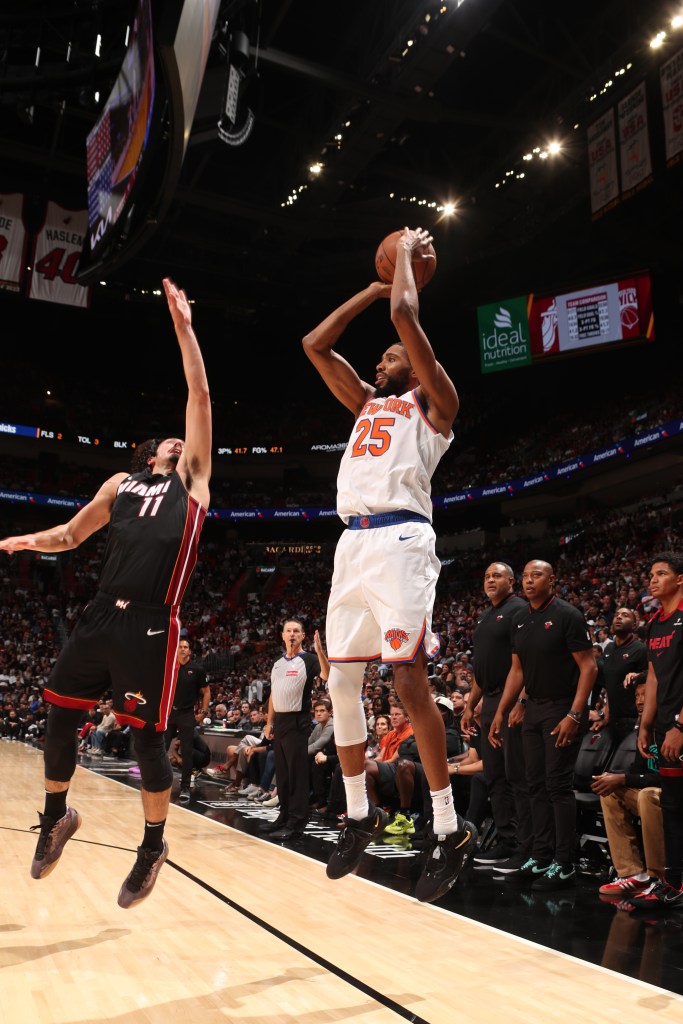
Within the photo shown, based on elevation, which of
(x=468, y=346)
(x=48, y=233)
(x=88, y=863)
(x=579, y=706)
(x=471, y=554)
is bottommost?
(x=88, y=863)

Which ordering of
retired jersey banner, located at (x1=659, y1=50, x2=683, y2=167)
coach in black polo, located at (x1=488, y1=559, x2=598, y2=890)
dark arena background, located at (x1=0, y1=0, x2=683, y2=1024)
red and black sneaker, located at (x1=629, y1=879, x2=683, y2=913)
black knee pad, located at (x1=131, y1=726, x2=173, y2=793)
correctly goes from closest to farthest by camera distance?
black knee pad, located at (x1=131, y1=726, x2=173, y2=793) < dark arena background, located at (x1=0, y1=0, x2=683, y2=1024) < red and black sneaker, located at (x1=629, y1=879, x2=683, y2=913) < coach in black polo, located at (x1=488, y1=559, x2=598, y2=890) < retired jersey banner, located at (x1=659, y1=50, x2=683, y2=167)

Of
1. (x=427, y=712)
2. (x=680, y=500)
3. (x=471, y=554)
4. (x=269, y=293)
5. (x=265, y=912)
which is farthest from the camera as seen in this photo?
(x=269, y=293)

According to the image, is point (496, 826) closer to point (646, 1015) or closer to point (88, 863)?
point (88, 863)

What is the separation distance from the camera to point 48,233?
725 inches

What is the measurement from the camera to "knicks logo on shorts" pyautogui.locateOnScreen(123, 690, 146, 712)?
353 cm

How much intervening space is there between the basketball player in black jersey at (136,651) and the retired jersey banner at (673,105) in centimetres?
1280

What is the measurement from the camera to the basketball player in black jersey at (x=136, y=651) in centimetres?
355

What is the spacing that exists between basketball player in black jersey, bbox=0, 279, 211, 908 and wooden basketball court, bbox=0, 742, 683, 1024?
37 cm

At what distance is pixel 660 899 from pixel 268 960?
7.74ft

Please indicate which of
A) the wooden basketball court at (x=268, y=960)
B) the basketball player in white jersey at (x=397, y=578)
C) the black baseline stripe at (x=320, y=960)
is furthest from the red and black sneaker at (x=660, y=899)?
the black baseline stripe at (x=320, y=960)

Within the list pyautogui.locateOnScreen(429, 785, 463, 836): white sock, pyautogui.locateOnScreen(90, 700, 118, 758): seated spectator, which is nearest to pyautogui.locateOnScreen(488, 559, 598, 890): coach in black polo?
pyautogui.locateOnScreen(429, 785, 463, 836): white sock

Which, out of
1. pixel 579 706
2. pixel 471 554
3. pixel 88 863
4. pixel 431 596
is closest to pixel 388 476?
pixel 431 596

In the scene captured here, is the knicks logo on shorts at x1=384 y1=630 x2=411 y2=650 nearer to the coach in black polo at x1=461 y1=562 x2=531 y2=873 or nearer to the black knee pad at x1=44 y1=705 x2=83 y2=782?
the black knee pad at x1=44 y1=705 x2=83 y2=782

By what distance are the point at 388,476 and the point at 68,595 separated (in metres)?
28.0
